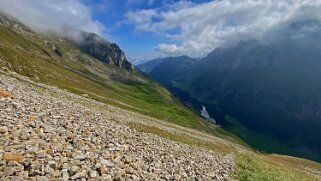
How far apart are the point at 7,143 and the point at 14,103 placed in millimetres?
8898

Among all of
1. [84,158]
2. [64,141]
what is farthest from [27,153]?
[64,141]

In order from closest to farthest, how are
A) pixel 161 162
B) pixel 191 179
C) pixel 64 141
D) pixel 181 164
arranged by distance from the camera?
pixel 64 141
pixel 191 179
pixel 161 162
pixel 181 164

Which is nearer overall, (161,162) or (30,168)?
(30,168)

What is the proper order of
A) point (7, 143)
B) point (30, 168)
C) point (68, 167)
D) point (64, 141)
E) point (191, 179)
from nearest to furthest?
point (30, 168), point (68, 167), point (7, 143), point (64, 141), point (191, 179)

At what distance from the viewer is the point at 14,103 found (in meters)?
26.0

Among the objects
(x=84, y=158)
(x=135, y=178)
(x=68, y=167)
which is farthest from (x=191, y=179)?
(x=68, y=167)

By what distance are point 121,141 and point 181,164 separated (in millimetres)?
4798

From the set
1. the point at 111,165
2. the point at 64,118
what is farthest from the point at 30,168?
the point at 64,118

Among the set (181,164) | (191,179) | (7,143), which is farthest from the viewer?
(181,164)

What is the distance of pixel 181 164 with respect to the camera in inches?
1054

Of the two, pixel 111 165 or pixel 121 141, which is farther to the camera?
pixel 121 141

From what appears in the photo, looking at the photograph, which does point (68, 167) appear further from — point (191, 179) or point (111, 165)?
point (191, 179)

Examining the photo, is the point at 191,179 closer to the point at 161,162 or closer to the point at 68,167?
the point at 161,162

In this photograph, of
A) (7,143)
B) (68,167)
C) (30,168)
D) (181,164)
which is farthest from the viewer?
(181,164)
